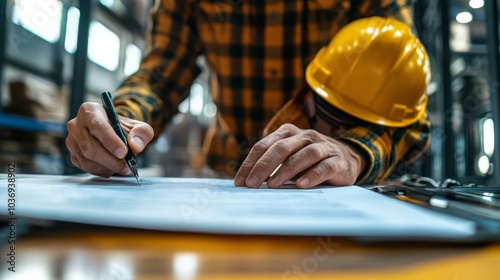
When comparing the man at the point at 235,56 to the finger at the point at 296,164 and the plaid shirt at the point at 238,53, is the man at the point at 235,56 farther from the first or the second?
the finger at the point at 296,164

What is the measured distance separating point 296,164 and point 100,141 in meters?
0.36

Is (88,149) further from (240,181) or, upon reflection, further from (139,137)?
(240,181)

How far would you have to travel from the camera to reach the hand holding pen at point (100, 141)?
59 centimetres

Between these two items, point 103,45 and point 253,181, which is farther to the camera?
point 103,45

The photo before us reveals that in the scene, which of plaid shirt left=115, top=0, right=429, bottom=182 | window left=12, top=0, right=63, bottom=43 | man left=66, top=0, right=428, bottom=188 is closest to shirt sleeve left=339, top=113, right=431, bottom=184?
man left=66, top=0, right=428, bottom=188

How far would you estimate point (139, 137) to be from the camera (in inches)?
24.5

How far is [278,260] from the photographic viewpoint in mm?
234

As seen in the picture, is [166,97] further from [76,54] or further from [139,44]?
[139,44]

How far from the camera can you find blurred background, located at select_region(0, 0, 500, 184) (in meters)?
1.68

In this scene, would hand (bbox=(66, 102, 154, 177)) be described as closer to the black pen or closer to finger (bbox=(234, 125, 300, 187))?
the black pen

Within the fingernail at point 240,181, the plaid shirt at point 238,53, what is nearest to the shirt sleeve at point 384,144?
the fingernail at point 240,181

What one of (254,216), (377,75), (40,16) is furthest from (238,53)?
(40,16)

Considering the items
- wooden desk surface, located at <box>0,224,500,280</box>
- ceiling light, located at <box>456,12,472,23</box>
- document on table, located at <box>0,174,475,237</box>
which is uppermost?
ceiling light, located at <box>456,12,472,23</box>

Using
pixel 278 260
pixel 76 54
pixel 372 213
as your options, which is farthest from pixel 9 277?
pixel 76 54
